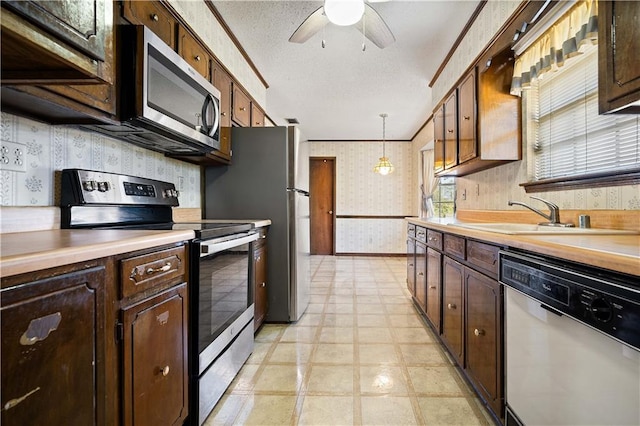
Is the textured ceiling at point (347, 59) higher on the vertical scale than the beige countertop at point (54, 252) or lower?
higher

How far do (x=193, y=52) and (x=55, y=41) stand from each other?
1413mm

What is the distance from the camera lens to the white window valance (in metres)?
1.50

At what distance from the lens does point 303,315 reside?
2.93 metres

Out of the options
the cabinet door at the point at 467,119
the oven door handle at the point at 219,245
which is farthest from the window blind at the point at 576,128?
the oven door handle at the point at 219,245

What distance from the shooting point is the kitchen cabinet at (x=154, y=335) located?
964 millimetres

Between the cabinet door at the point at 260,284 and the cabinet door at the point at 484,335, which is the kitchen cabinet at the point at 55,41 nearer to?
the cabinet door at the point at 260,284

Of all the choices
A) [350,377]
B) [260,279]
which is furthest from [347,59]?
[350,377]

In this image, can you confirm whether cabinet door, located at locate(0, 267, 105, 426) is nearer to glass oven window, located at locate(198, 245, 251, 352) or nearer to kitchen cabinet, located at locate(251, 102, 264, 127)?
glass oven window, located at locate(198, 245, 251, 352)

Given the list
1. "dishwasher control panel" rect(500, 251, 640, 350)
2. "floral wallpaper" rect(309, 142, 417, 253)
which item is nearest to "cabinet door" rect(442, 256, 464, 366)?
"dishwasher control panel" rect(500, 251, 640, 350)

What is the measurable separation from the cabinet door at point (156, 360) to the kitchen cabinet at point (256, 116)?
2.40 m

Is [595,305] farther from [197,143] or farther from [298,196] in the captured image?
[298,196]

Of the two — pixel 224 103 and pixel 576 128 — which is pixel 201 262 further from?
pixel 576 128

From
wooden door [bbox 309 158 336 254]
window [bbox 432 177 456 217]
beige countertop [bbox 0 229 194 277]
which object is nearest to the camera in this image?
beige countertop [bbox 0 229 194 277]

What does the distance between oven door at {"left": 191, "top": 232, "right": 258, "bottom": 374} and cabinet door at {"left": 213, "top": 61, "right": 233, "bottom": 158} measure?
83 cm
